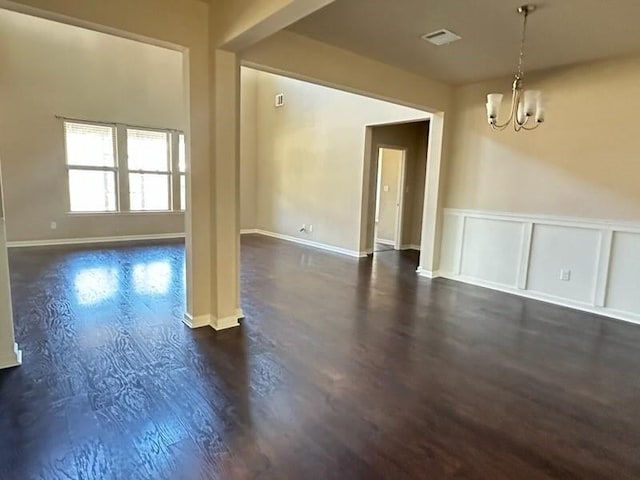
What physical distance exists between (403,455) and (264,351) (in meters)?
1.40

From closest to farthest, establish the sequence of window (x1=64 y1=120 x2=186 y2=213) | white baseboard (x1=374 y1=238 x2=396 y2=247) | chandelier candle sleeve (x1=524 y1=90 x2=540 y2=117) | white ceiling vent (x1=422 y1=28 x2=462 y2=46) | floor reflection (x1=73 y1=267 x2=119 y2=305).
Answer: chandelier candle sleeve (x1=524 y1=90 x2=540 y2=117), white ceiling vent (x1=422 y1=28 x2=462 y2=46), floor reflection (x1=73 y1=267 x2=119 y2=305), window (x1=64 y1=120 x2=186 y2=213), white baseboard (x1=374 y1=238 x2=396 y2=247)

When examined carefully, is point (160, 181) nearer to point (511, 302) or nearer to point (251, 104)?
point (251, 104)

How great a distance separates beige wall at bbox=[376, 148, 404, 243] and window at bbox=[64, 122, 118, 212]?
5512mm

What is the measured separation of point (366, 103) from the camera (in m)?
6.68

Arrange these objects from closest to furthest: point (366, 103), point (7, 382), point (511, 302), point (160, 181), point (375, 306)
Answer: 1. point (7, 382)
2. point (375, 306)
3. point (511, 302)
4. point (366, 103)
5. point (160, 181)

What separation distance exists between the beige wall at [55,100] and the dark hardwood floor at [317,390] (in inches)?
122

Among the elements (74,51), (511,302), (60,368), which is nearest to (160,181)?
(74,51)

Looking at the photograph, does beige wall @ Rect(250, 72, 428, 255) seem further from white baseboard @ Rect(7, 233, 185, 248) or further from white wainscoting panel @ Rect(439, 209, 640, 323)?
white baseboard @ Rect(7, 233, 185, 248)

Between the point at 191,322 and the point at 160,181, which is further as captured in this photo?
the point at 160,181

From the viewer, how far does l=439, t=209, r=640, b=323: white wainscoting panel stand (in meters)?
4.02

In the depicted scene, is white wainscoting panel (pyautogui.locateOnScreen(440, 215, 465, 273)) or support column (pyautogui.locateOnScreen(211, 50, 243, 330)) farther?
white wainscoting panel (pyautogui.locateOnScreen(440, 215, 465, 273))

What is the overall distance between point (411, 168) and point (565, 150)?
3594 mm

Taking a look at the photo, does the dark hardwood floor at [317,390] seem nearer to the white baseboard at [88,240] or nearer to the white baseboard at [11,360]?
the white baseboard at [11,360]

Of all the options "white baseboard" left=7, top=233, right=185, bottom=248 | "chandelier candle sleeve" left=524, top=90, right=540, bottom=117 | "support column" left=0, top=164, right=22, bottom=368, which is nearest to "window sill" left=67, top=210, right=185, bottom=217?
"white baseboard" left=7, top=233, right=185, bottom=248
